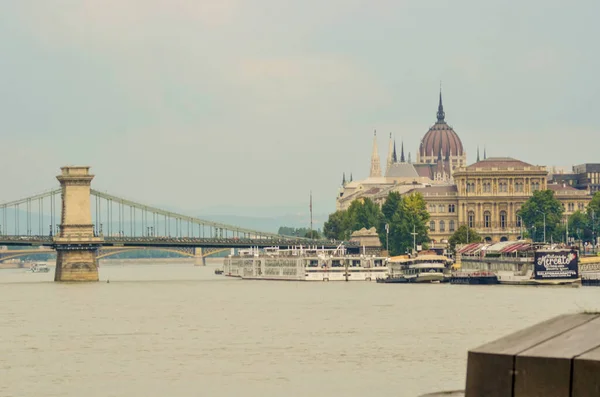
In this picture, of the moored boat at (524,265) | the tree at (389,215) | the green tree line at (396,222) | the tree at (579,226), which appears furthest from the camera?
the tree at (579,226)

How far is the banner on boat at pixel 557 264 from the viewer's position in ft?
356

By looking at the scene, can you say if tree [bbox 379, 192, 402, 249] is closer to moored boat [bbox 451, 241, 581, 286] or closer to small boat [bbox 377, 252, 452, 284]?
small boat [bbox 377, 252, 452, 284]

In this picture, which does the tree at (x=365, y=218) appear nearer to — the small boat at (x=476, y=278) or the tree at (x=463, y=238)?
the tree at (x=463, y=238)

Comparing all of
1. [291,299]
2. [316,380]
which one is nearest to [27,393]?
[316,380]

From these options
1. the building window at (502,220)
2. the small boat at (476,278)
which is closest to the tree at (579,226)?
the building window at (502,220)

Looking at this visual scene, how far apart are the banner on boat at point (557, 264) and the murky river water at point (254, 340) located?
13977mm

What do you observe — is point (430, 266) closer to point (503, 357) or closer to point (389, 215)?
point (389, 215)

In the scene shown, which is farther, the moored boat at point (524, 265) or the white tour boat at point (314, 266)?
the white tour boat at point (314, 266)

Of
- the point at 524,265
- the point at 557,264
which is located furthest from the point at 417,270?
the point at 557,264

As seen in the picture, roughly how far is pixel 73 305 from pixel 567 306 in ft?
89.9

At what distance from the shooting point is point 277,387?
33281 mm

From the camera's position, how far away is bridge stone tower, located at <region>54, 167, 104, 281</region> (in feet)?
407

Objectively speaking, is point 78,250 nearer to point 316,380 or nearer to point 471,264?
point 471,264

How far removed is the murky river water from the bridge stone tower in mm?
30449
